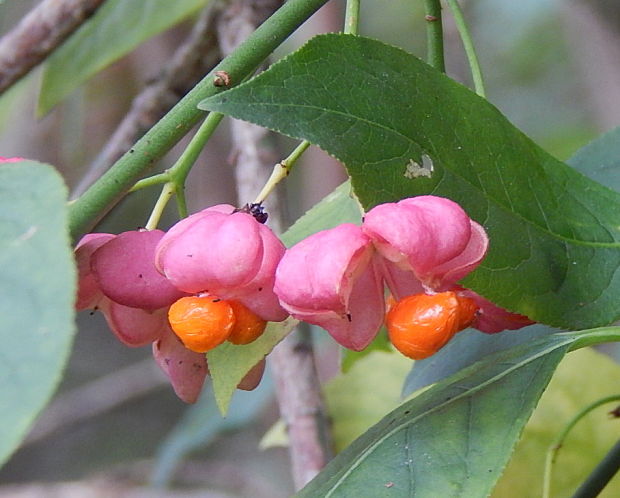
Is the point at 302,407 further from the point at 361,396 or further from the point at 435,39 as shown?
the point at 435,39

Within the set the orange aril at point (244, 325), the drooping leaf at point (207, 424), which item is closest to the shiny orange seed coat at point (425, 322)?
the orange aril at point (244, 325)

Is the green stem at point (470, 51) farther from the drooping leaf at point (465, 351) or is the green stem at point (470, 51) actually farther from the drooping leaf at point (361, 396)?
the drooping leaf at point (361, 396)

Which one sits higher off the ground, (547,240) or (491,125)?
(491,125)

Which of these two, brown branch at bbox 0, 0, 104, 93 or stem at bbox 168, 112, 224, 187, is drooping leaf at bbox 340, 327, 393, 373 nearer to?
stem at bbox 168, 112, 224, 187

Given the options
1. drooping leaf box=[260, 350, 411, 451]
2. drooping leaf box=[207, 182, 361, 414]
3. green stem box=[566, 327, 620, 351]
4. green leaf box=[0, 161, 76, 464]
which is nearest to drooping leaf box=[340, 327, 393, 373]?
drooping leaf box=[260, 350, 411, 451]

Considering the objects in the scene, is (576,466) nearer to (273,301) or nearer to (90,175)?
(273,301)

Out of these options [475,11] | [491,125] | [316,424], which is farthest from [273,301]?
[475,11]
